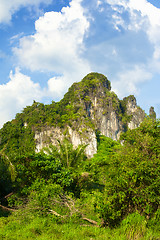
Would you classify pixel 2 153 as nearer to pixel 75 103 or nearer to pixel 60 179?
pixel 60 179

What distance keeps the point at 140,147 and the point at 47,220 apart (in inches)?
214

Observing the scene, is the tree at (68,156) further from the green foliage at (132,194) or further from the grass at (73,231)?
the green foliage at (132,194)

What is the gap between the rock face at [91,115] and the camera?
163ft

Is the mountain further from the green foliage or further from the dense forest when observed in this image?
the green foliage

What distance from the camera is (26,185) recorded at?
11.4 metres

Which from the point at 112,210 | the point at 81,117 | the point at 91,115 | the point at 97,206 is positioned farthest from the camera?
the point at 91,115

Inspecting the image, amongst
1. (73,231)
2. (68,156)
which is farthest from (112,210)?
(68,156)

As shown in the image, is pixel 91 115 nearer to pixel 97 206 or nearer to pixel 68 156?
pixel 68 156

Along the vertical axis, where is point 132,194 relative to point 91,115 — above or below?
below

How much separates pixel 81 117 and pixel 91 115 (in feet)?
50.8

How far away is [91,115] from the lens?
2598 inches

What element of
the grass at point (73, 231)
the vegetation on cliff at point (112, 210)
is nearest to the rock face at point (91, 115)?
the vegetation on cliff at point (112, 210)

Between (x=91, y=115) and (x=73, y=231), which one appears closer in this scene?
(x=73, y=231)

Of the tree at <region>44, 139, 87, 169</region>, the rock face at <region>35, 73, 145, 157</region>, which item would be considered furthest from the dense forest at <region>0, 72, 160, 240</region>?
the rock face at <region>35, 73, 145, 157</region>
